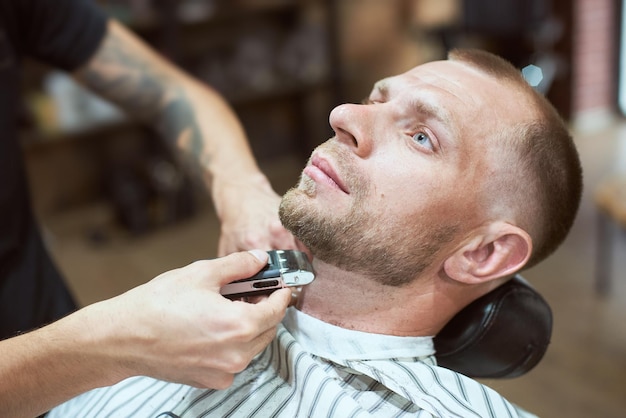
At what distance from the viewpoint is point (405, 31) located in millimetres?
4781

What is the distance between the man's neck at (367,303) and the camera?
126 centimetres

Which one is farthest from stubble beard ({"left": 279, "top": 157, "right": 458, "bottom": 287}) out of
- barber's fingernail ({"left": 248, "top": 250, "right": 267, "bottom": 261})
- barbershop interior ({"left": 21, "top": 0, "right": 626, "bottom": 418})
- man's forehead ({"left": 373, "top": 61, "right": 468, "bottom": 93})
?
barbershop interior ({"left": 21, "top": 0, "right": 626, "bottom": 418})

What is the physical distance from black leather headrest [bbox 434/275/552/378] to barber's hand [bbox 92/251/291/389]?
0.49 metres

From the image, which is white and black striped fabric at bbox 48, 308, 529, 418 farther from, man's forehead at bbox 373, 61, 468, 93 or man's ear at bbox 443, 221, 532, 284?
man's forehead at bbox 373, 61, 468, 93

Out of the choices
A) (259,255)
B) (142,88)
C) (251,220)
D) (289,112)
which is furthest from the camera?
(289,112)

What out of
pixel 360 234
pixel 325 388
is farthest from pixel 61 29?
pixel 325 388

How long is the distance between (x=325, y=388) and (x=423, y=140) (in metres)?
0.48

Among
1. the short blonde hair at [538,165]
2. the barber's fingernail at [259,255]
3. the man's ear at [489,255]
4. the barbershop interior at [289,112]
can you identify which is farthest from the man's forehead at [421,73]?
the barbershop interior at [289,112]

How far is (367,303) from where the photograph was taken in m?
1.28

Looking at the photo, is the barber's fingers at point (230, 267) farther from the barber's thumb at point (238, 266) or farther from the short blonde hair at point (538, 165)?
the short blonde hair at point (538, 165)

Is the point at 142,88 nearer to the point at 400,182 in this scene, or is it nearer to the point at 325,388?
the point at 400,182

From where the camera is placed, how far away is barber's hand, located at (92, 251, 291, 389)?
95 centimetres

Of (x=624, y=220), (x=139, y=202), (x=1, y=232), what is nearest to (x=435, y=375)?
(x=1, y=232)

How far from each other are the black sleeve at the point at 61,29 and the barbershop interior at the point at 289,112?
1.39 m
